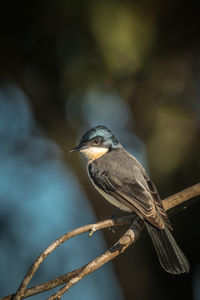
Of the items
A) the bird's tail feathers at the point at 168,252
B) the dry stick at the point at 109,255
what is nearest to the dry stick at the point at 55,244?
the dry stick at the point at 109,255

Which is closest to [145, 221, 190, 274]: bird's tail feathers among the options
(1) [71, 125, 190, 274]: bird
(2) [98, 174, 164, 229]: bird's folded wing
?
(1) [71, 125, 190, 274]: bird

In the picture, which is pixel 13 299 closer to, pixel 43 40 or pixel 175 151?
pixel 175 151

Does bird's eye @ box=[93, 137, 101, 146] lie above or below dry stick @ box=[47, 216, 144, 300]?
above

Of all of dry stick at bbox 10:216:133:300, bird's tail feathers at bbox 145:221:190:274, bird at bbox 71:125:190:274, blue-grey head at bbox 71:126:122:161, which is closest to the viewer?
dry stick at bbox 10:216:133:300

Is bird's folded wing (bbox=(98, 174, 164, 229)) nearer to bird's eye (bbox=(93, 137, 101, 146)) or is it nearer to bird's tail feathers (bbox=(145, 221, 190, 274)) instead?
bird's tail feathers (bbox=(145, 221, 190, 274))

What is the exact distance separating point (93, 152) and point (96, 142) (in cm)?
11

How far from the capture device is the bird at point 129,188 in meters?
4.44

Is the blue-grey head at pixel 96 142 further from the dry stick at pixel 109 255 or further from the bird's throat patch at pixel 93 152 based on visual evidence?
the dry stick at pixel 109 255

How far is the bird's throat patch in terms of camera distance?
572 cm

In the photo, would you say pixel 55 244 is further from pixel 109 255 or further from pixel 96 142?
pixel 96 142

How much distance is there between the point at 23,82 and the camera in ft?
24.7

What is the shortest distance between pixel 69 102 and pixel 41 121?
0.97m

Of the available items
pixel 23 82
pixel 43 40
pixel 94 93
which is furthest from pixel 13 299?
pixel 23 82

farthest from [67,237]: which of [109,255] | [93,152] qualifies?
[93,152]
